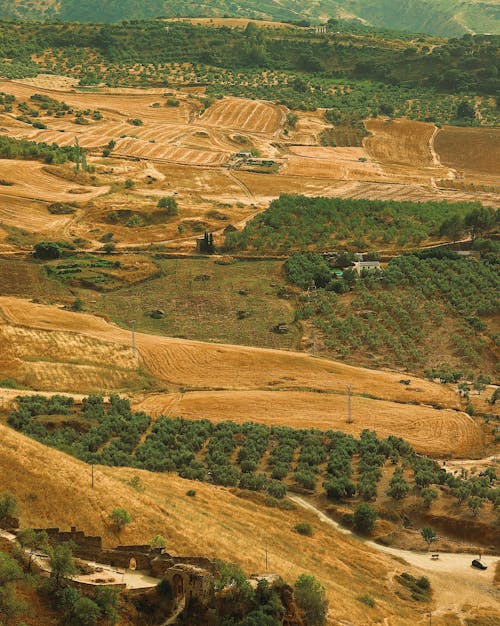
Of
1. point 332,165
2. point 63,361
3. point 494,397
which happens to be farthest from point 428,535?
point 332,165

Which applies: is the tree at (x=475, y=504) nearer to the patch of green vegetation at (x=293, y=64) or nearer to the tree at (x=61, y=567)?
the tree at (x=61, y=567)

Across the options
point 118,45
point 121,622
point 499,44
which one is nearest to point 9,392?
point 121,622

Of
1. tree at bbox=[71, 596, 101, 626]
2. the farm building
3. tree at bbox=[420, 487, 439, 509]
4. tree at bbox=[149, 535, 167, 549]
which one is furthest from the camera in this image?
the farm building

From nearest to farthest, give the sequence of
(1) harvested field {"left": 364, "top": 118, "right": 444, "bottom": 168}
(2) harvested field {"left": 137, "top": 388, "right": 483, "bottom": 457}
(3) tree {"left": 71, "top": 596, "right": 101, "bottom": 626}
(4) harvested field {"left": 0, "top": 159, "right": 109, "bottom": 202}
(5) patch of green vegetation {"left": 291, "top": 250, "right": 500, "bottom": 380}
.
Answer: (3) tree {"left": 71, "top": 596, "right": 101, "bottom": 626} → (2) harvested field {"left": 137, "top": 388, "right": 483, "bottom": 457} → (5) patch of green vegetation {"left": 291, "top": 250, "right": 500, "bottom": 380} → (4) harvested field {"left": 0, "top": 159, "right": 109, "bottom": 202} → (1) harvested field {"left": 364, "top": 118, "right": 444, "bottom": 168}

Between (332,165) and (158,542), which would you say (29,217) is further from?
(158,542)

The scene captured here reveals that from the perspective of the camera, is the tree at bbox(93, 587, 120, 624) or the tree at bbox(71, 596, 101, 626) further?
the tree at bbox(93, 587, 120, 624)

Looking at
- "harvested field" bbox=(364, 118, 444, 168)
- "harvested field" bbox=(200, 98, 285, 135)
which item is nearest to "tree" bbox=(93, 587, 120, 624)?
"harvested field" bbox=(364, 118, 444, 168)

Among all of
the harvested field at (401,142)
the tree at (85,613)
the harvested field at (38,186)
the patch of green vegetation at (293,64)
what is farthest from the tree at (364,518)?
the patch of green vegetation at (293,64)

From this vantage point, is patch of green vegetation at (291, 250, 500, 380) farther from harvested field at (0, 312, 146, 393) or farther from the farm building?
harvested field at (0, 312, 146, 393)
